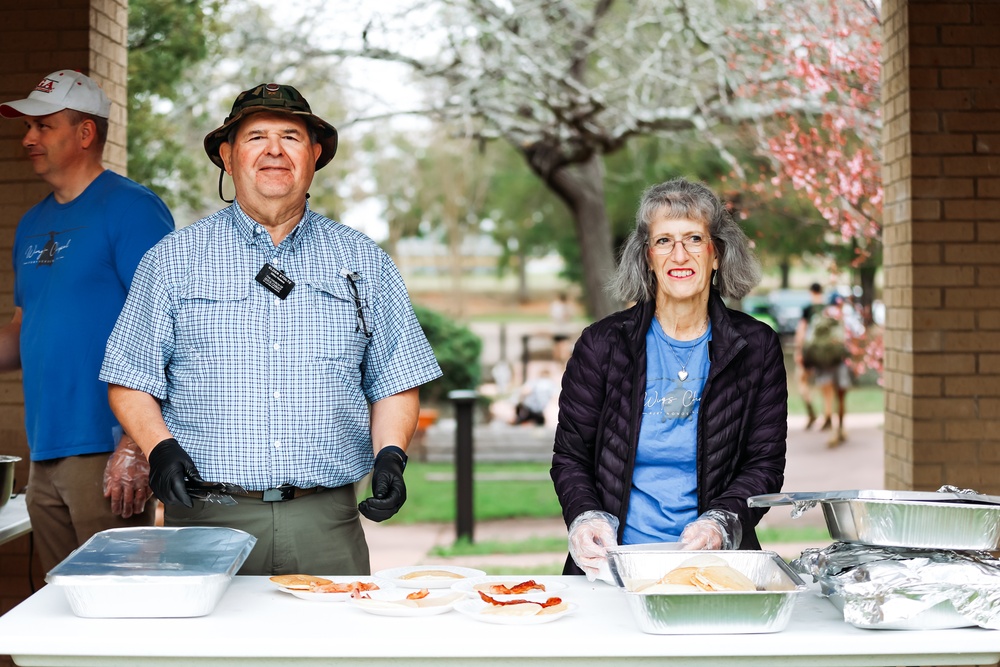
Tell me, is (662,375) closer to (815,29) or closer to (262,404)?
(262,404)

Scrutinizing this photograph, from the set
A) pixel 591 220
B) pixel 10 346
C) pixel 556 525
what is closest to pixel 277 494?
pixel 10 346

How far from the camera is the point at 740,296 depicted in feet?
9.89

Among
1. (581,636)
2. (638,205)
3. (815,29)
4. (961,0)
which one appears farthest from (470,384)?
(581,636)

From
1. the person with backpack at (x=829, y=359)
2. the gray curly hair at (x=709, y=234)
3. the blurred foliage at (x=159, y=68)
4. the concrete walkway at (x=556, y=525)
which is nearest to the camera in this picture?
the gray curly hair at (x=709, y=234)

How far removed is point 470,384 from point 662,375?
9912 millimetres

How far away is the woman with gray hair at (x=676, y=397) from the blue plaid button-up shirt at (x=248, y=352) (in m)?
0.61

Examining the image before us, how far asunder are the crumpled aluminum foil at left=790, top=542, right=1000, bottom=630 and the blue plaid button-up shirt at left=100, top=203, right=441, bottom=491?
51.9 inches

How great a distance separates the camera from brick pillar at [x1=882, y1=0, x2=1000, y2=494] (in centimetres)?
440

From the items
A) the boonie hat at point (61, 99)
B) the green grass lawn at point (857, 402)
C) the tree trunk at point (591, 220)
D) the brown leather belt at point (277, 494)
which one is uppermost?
the tree trunk at point (591, 220)

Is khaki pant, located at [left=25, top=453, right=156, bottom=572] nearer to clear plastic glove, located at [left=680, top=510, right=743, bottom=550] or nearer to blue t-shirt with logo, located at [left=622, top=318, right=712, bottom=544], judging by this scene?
blue t-shirt with logo, located at [left=622, top=318, right=712, bottom=544]

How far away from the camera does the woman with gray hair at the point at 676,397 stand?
2.83 metres

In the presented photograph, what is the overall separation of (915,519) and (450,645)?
98cm

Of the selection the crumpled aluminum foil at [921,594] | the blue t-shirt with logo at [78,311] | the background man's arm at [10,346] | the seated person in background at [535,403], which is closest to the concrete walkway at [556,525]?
the seated person in background at [535,403]

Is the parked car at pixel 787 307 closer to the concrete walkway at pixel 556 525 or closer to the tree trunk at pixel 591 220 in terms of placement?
the concrete walkway at pixel 556 525
